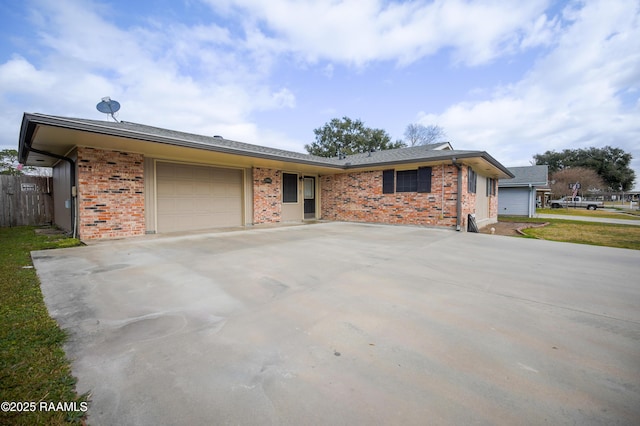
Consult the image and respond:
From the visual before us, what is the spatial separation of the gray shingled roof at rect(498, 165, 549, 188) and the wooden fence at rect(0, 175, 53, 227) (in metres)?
25.6

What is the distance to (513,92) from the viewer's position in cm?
1348

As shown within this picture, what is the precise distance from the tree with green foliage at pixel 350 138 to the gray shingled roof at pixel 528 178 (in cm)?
1259

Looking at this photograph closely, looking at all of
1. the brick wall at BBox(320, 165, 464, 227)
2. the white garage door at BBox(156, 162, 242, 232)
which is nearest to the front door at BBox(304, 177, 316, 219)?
the brick wall at BBox(320, 165, 464, 227)

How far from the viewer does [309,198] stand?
1359 cm

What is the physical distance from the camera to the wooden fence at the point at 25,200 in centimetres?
1018

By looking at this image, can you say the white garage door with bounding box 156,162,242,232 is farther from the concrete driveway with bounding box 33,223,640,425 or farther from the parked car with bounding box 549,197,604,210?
the parked car with bounding box 549,197,604,210

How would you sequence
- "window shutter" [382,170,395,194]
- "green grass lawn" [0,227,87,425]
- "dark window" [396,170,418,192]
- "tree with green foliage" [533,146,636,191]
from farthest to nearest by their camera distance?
1. "tree with green foliage" [533,146,636,191]
2. "window shutter" [382,170,395,194]
3. "dark window" [396,170,418,192]
4. "green grass lawn" [0,227,87,425]

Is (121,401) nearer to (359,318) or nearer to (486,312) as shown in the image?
(359,318)

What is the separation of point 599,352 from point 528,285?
5.62ft

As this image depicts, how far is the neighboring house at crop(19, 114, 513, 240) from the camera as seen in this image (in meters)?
6.68

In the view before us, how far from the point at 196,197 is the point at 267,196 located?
281 cm

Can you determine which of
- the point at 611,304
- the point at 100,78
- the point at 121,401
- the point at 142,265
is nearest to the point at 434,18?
the point at 611,304

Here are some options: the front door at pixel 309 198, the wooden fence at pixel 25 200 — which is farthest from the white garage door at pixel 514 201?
the wooden fence at pixel 25 200

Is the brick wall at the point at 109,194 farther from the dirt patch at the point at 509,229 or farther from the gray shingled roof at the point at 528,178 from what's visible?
the gray shingled roof at the point at 528,178
